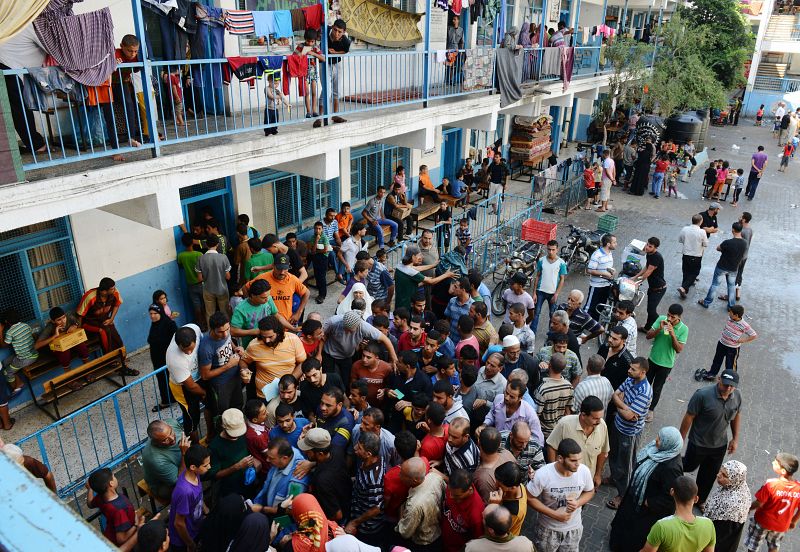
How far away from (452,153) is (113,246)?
37.6 feet

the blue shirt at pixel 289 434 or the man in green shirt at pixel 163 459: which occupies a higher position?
the blue shirt at pixel 289 434

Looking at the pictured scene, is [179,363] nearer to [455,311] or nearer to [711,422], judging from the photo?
[455,311]

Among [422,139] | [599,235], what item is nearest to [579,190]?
[599,235]

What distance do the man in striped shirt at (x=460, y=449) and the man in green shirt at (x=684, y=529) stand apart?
1.51 meters

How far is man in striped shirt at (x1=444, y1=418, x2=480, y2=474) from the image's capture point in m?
4.83

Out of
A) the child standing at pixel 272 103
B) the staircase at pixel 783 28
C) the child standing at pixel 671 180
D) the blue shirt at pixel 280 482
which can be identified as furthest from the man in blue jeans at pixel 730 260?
the staircase at pixel 783 28

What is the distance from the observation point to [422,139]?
12.3m

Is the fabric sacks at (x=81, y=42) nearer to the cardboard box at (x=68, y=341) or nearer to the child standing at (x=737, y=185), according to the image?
the cardboard box at (x=68, y=341)

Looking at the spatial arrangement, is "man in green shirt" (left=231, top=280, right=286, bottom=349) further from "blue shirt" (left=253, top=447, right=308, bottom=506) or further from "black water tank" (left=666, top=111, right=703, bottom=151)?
"black water tank" (left=666, top=111, right=703, bottom=151)

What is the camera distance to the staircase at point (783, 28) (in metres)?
39.7

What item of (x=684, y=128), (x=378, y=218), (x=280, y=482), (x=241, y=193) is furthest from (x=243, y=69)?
(x=684, y=128)

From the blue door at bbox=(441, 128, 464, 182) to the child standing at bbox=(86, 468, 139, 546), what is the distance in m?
14.5

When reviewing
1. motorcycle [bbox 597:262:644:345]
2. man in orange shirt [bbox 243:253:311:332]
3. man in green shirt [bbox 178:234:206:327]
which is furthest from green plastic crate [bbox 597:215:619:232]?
man in green shirt [bbox 178:234:206:327]

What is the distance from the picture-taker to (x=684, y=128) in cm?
2470
